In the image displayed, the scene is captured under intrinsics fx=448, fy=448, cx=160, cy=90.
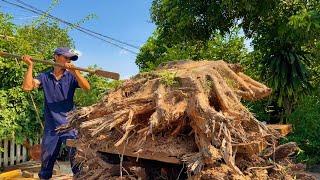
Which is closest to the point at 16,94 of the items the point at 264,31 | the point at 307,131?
the point at 264,31

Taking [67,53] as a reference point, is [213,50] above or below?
above

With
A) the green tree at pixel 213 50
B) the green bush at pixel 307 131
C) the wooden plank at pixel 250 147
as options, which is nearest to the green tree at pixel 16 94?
the green tree at pixel 213 50

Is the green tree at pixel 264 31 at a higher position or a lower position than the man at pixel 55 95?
higher

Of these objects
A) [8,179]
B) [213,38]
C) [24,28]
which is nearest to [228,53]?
[213,38]

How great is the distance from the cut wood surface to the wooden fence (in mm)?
5643

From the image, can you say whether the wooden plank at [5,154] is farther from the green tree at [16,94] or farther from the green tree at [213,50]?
the green tree at [213,50]

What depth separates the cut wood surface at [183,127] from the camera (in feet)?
10.5

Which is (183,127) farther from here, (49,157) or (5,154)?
(5,154)

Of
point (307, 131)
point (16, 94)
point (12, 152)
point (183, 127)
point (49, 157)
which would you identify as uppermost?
point (16, 94)

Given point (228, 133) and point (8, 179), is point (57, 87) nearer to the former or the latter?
point (8, 179)

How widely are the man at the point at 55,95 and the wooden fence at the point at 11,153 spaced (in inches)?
156

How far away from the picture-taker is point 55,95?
534cm

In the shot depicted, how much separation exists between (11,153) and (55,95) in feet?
14.9

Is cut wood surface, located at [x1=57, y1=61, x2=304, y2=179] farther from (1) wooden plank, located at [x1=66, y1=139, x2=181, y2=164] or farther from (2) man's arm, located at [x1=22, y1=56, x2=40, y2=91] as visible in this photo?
(2) man's arm, located at [x1=22, y1=56, x2=40, y2=91]
